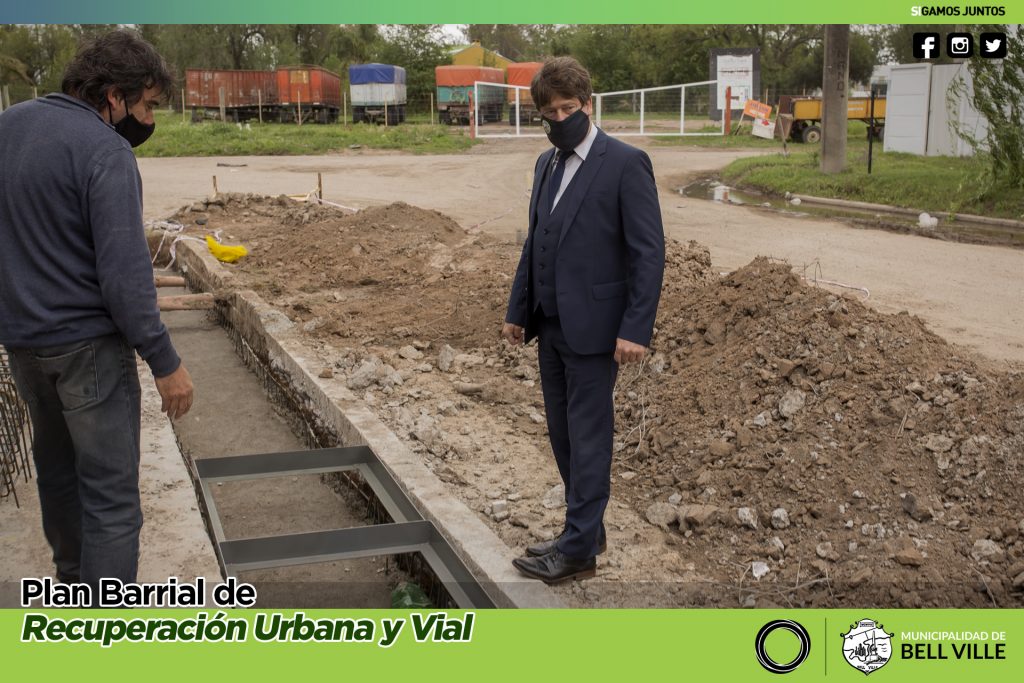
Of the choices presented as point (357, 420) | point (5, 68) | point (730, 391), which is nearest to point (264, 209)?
point (357, 420)

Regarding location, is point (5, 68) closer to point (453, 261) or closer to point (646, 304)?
point (453, 261)

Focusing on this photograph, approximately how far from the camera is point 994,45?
14453 mm

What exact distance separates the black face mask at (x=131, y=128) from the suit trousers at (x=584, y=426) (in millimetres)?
1656

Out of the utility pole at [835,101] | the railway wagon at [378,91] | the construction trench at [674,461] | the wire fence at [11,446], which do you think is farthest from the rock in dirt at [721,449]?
the railway wagon at [378,91]

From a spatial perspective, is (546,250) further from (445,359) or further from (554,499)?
(445,359)

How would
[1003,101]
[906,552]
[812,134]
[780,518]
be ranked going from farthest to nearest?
[812,134], [1003,101], [780,518], [906,552]

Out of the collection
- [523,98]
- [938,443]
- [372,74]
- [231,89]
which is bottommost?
[938,443]

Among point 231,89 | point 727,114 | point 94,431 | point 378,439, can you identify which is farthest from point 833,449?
point 231,89

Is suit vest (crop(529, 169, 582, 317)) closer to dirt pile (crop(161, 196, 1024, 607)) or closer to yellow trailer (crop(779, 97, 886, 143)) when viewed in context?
dirt pile (crop(161, 196, 1024, 607))

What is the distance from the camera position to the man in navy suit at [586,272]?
3760 millimetres

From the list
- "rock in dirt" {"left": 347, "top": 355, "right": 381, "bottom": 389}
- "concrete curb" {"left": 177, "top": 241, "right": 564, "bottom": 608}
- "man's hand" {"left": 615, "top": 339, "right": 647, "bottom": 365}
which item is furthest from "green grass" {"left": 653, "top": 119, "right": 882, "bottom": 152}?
"man's hand" {"left": 615, "top": 339, "right": 647, "bottom": 365}

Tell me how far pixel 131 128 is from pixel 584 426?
198cm

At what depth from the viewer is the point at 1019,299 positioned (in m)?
9.80

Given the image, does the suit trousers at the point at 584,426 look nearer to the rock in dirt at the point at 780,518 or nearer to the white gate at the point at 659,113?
the rock in dirt at the point at 780,518
